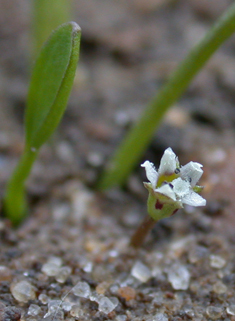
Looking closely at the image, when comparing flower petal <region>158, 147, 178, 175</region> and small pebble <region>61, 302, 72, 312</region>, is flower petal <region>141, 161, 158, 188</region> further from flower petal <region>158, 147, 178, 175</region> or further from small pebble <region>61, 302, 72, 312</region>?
small pebble <region>61, 302, 72, 312</region>

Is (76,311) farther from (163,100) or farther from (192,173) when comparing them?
(163,100)

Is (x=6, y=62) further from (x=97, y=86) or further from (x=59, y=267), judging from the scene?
(x=59, y=267)

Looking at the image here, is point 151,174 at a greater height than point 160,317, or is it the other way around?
point 151,174

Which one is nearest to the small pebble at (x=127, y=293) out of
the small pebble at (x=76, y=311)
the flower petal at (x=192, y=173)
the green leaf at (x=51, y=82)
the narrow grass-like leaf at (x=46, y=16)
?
the small pebble at (x=76, y=311)

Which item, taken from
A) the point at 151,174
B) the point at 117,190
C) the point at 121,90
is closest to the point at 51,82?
the point at 151,174

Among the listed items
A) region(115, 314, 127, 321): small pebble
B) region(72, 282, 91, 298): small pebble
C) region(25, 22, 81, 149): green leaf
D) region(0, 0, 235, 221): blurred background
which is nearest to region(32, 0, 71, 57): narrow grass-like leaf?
region(0, 0, 235, 221): blurred background

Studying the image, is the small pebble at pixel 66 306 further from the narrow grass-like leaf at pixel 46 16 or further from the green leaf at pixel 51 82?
the narrow grass-like leaf at pixel 46 16
